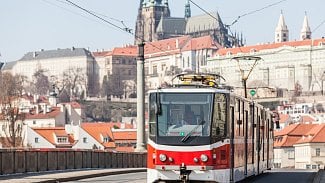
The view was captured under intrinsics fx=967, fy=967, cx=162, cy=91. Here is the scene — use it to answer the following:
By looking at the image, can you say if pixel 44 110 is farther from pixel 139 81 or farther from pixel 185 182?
pixel 185 182

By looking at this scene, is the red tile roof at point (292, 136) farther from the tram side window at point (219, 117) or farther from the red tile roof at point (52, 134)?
the tram side window at point (219, 117)

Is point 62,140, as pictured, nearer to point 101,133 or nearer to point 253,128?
point 101,133

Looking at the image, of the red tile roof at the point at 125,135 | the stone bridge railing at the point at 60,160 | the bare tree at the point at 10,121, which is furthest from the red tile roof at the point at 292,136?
the stone bridge railing at the point at 60,160

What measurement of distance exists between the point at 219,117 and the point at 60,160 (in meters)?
14.3

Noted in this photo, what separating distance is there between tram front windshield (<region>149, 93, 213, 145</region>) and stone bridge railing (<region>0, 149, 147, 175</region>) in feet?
27.7

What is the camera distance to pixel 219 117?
22453 mm

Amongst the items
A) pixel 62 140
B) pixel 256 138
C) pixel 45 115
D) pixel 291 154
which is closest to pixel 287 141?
pixel 291 154

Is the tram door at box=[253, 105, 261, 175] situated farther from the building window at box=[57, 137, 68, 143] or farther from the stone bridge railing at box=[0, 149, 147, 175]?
the building window at box=[57, 137, 68, 143]

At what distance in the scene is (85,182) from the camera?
2805 centimetres

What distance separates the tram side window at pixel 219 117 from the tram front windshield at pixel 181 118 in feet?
0.53

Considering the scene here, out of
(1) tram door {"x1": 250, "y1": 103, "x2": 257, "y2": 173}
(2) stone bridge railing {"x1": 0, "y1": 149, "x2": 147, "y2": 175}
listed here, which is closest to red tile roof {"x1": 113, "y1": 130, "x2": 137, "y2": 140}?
(2) stone bridge railing {"x1": 0, "y1": 149, "x2": 147, "y2": 175}

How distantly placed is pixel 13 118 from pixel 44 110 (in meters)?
91.5

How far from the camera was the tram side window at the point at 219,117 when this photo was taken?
22203 mm

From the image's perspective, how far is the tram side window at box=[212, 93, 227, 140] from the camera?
22203mm
